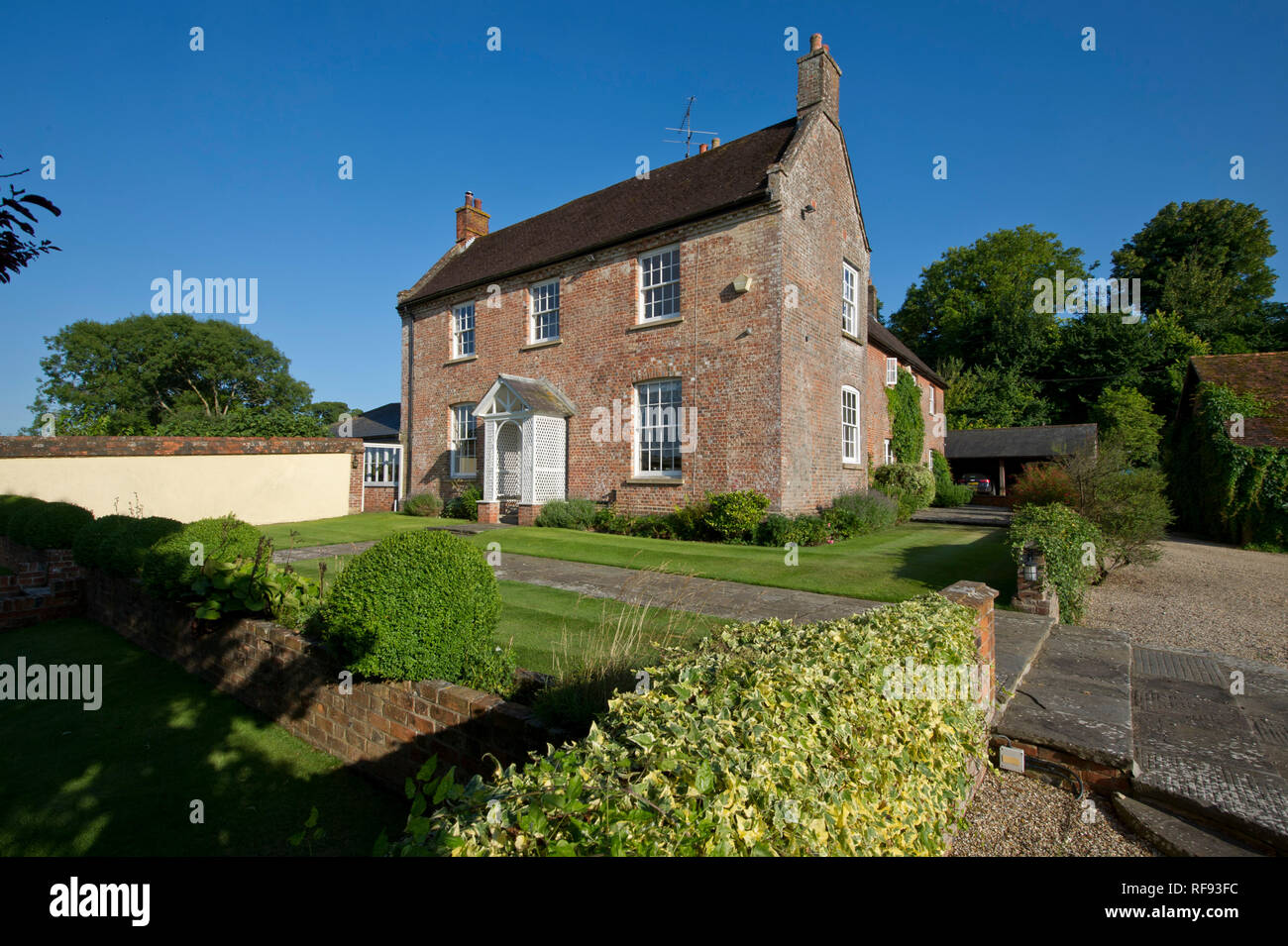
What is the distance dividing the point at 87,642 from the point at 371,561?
5.55 meters

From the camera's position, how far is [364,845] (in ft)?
11.3

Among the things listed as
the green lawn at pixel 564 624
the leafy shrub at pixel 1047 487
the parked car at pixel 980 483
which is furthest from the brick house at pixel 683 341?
the parked car at pixel 980 483

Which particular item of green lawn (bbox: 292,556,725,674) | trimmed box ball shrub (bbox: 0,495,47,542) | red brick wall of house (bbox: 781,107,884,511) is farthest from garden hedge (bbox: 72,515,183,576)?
red brick wall of house (bbox: 781,107,884,511)

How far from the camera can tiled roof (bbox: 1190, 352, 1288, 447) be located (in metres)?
16.3

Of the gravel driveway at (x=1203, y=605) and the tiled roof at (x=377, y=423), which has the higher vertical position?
the tiled roof at (x=377, y=423)

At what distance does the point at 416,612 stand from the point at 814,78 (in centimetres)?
1727

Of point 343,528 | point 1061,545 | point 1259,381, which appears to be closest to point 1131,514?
point 1061,545

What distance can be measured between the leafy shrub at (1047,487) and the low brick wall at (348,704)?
1107cm

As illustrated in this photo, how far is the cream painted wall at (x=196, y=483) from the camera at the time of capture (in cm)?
1441

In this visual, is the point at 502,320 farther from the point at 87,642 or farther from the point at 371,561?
the point at 371,561

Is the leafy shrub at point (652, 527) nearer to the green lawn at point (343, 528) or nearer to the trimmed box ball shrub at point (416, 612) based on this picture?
the green lawn at point (343, 528)

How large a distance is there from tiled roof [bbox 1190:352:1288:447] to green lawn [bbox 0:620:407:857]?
22.4 m

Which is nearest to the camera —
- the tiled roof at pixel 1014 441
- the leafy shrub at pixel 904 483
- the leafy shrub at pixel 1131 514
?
the leafy shrub at pixel 1131 514
